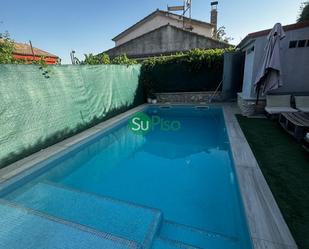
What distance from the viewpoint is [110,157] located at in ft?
16.3

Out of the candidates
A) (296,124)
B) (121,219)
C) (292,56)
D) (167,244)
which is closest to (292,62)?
(292,56)

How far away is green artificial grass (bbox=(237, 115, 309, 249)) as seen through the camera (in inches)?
84.9

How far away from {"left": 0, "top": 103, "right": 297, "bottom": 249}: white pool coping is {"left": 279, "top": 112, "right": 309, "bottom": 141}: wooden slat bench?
1.14 m

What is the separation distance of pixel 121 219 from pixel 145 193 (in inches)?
36.3

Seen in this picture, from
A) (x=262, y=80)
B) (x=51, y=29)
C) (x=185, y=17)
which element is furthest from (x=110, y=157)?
(x=185, y=17)

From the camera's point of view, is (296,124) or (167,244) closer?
(167,244)

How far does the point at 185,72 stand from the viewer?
34.6 feet

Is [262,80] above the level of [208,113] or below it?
above

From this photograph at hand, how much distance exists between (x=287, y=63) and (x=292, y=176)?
478 centimetres

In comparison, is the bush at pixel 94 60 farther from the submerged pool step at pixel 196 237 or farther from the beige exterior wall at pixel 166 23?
the beige exterior wall at pixel 166 23

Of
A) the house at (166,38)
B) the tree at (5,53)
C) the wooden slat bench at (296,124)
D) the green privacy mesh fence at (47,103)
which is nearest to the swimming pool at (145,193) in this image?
the green privacy mesh fence at (47,103)

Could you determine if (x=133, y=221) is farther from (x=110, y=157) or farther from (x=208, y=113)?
(x=208, y=113)

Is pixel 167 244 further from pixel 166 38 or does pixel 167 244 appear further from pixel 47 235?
pixel 166 38

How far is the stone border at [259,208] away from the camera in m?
1.88
